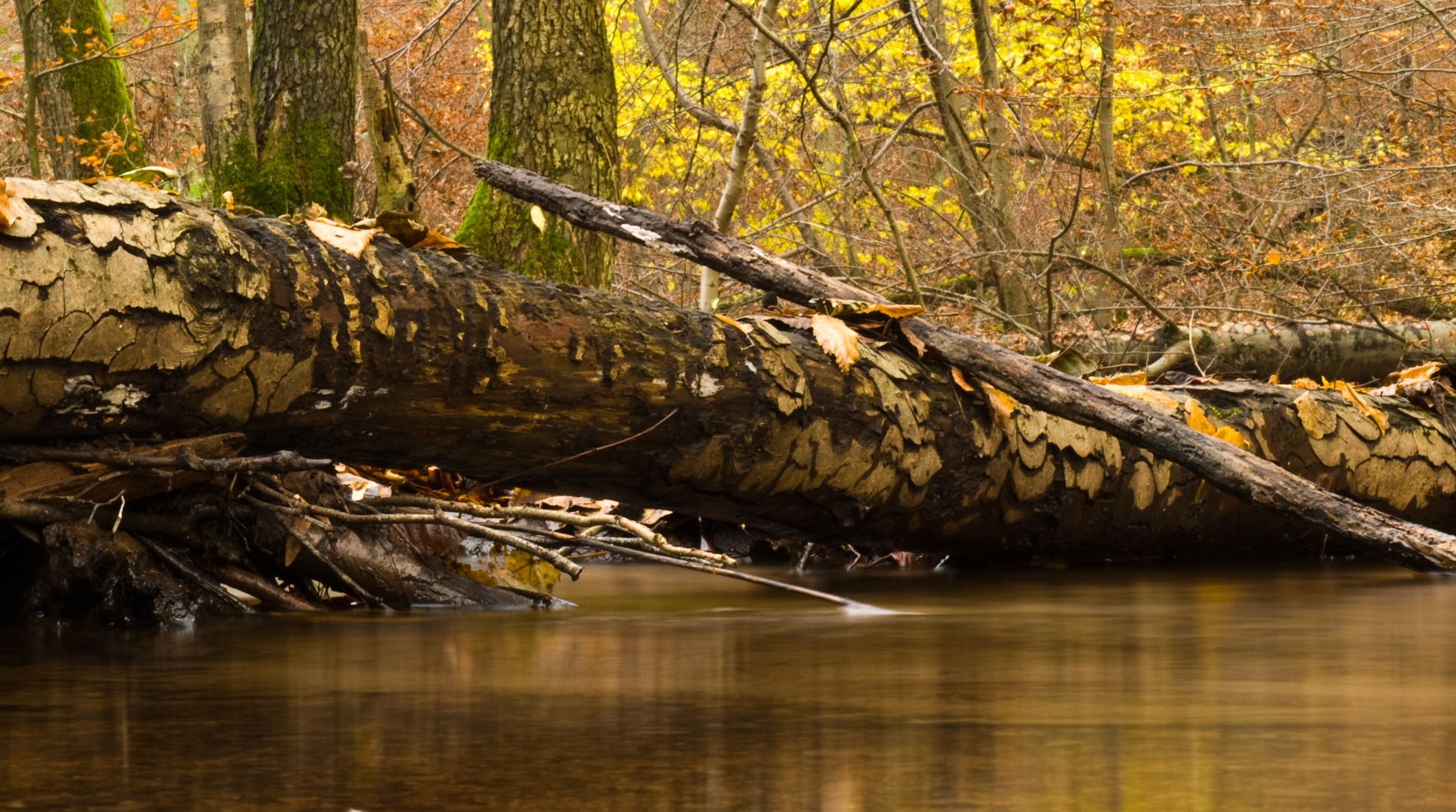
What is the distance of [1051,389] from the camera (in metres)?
4.23

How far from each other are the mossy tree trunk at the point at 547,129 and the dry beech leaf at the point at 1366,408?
3.36 metres

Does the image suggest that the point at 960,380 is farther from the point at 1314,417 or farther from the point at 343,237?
the point at 343,237

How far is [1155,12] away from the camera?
34.6 feet

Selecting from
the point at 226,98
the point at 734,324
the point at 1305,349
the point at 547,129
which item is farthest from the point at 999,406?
the point at 226,98

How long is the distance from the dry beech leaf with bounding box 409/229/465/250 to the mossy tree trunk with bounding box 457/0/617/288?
2378 mm

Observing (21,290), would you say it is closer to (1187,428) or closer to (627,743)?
(627,743)

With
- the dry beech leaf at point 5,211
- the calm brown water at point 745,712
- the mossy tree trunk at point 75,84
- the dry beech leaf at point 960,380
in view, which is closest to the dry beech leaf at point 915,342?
the dry beech leaf at point 960,380

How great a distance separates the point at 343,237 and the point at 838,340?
5.27 ft

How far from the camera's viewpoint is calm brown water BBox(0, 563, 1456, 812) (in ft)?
→ 4.74

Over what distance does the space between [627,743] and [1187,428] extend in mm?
2873

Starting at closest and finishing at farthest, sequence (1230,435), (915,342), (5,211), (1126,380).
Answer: (5,211)
(915,342)
(1230,435)
(1126,380)

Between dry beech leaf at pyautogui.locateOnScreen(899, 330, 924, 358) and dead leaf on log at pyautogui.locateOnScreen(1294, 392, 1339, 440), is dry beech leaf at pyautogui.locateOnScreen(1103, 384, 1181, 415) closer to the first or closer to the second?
dead leaf on log at pyautogui.locateOnScreen(1294, 392, 1339, 440)

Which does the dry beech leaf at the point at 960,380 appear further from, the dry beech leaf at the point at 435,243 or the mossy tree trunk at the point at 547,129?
the mossy tree trunk at the point at 547,129

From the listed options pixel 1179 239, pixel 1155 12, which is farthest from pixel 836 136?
pixel 1155 12
